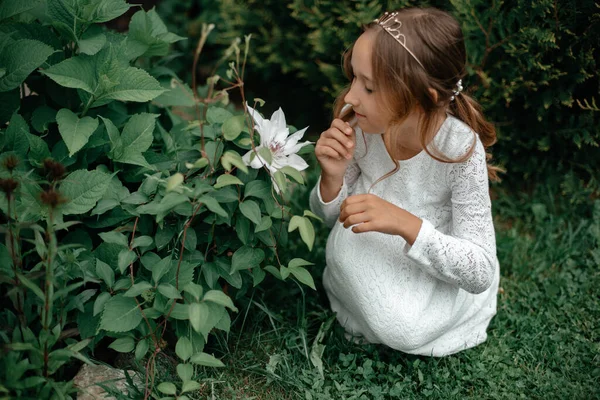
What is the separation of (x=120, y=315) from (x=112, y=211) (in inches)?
13.5

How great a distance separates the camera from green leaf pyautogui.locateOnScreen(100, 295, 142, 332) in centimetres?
167

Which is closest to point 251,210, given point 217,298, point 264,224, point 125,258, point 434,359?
point 264,224

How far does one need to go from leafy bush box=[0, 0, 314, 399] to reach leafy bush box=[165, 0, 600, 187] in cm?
106

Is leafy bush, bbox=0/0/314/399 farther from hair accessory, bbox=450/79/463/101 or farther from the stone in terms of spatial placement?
hair accessory, bbox=450/79/463/101

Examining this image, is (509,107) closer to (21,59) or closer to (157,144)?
(157,144)

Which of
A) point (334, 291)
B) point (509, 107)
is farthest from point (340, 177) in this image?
point (509, 107)

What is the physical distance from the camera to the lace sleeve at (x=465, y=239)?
5.86ft

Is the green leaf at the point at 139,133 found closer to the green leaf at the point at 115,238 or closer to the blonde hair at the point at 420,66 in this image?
the green leaf at the point at 115,238

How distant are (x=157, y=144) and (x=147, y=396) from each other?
2.95 feet

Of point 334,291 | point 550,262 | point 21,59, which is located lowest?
point 550,262

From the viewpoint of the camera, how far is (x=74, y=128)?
1.77m

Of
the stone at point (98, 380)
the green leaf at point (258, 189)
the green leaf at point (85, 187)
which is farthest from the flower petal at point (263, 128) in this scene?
the stone at point (98, 380)

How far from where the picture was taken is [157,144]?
220 cm

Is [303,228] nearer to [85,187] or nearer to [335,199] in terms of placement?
[335,199]
